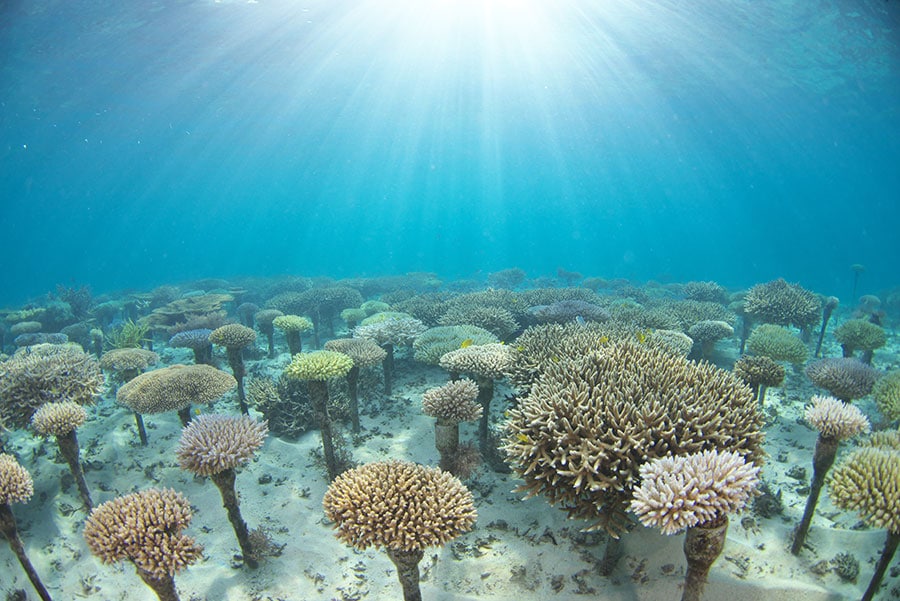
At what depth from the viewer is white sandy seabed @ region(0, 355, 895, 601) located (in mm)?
4770

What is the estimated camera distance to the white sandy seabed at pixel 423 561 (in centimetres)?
477

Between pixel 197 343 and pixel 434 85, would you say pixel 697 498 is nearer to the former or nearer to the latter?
pixel 197 343

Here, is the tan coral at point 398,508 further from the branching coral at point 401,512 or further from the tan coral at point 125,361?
the tan coral at point 125,361

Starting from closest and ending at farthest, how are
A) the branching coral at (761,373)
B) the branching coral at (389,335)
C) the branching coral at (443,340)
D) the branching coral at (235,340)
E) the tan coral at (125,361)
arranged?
the branching coral at (761,373) < the branching coral at (235,340) < the tan coral at (125,361) < the branching coral at (443,340) < the branching coral at (389,335)

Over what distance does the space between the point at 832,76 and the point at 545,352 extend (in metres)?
43.0

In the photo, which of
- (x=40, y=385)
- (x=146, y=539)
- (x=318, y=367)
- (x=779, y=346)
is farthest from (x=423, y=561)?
(x=779, y=346)

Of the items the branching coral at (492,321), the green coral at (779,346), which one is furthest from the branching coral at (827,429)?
the branching coral at (492,321)

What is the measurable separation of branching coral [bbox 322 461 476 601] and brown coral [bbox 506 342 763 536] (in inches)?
33.0

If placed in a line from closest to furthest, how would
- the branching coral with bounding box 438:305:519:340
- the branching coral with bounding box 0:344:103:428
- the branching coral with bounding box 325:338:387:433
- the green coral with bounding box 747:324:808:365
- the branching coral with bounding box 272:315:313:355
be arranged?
the branching coral with bounding box 0:344:103:428
the branching coral with bounding box 325:338:387:433
the green coral with bounding box 747:324:808:365
the branching coral with bounding box 272:315:313:355
the branching coral with bounding box 438:305:519:340

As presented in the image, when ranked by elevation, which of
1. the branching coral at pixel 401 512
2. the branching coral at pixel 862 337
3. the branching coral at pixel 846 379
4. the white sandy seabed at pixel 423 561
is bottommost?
the white sandy seabed at pixel 423 561

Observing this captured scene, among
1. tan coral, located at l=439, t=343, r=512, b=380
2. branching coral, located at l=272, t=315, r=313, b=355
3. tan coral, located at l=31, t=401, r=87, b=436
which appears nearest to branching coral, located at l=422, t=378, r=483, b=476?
tan coral, located at l=439, t=343, r=512, b=380

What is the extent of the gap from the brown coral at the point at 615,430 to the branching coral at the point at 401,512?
84cm

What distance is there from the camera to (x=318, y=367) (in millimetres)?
6594

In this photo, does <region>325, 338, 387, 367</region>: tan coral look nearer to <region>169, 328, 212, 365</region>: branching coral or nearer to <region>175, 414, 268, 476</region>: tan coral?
<region>175, 414, 268, 476</region>: tan coral
